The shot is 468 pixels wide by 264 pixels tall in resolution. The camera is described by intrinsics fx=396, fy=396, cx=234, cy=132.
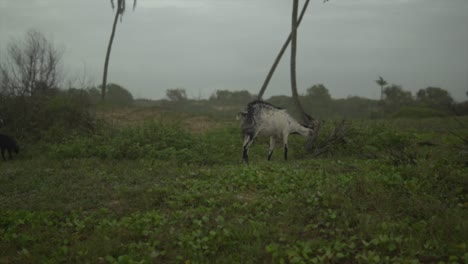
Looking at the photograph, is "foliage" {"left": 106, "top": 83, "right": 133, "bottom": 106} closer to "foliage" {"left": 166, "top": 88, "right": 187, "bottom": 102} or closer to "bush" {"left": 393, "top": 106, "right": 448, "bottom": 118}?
"foliage" {"left": 166, "top": 88, "right": 187, "bottom": 102}

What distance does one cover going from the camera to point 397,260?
13.8 feet

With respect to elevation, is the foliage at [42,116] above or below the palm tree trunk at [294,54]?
below

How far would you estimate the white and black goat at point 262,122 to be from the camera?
36.3 ft

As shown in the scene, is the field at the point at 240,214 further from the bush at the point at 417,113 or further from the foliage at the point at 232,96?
the foliage at the point at 232,96

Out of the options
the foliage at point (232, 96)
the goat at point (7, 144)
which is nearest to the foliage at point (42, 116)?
the goat at point (7, 144)

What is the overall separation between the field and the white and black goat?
7.26 ft

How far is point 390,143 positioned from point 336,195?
7502mm

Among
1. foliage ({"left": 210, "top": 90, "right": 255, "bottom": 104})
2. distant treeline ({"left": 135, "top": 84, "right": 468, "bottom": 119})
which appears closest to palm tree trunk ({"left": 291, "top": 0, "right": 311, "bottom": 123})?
distant treeline ({"left": 135, "top": 84, "right": 468, "bottom": 119})

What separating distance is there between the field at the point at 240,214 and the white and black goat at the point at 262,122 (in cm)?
221

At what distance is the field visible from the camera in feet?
15.1

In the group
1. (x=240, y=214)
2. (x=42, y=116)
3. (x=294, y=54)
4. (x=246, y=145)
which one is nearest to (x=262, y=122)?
(x=246, y=145)

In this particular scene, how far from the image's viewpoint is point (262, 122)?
1118 centimetres

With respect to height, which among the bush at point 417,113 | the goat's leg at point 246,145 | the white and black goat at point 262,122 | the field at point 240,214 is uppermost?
the bush at point 417,113

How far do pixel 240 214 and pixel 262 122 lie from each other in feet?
18.3
